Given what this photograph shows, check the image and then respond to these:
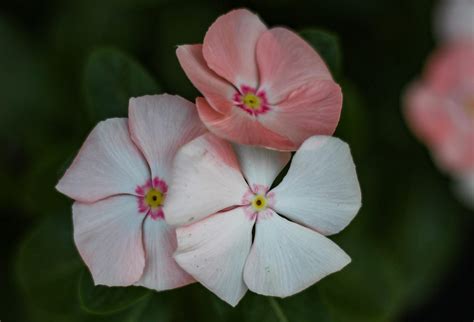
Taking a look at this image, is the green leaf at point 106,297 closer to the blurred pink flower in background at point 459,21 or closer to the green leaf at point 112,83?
the green leaf at point 112,83

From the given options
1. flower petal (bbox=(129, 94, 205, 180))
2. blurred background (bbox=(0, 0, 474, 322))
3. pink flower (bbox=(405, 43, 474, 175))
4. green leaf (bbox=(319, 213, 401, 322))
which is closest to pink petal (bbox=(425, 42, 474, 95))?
pink flower (bbox=(405, 43, 474, 175))

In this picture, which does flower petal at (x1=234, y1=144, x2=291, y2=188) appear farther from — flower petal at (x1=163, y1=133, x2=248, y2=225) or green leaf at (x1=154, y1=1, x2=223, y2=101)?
green leaf at (x1=154, y1=1, x2=223, y2=101)

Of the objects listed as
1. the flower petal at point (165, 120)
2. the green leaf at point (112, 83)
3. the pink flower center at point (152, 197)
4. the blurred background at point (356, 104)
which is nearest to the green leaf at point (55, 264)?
the blurred background at point (356, 104)

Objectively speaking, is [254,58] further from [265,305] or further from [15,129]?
[15,129]

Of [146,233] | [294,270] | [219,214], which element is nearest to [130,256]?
[146,233]

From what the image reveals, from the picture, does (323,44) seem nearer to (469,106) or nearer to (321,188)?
(321,188)

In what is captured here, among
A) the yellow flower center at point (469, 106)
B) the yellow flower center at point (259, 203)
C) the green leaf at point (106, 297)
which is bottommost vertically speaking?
the green leaf at point (106, 297)
